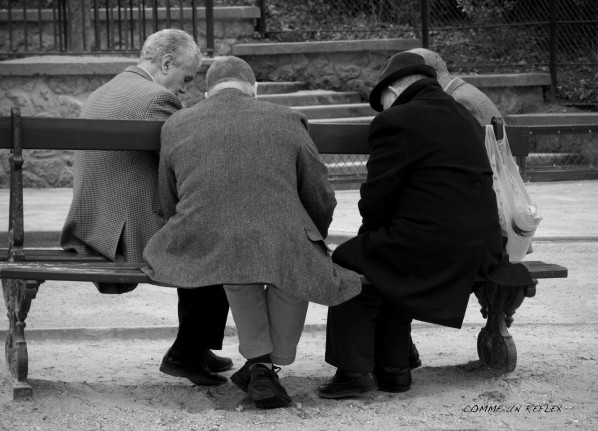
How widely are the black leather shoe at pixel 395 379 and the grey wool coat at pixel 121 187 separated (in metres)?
1.19

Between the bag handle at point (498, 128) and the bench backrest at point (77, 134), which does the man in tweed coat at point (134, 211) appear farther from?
the bag handle at point (498, 128)

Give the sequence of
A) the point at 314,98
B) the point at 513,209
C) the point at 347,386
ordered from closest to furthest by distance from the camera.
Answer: the point at 347,386, the point at 513,209, the point at 314,98

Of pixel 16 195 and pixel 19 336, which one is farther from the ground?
pixel 16 195

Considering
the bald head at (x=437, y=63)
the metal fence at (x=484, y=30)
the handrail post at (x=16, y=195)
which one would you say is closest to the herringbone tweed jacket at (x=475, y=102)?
the bald head at (x=437, y=63)

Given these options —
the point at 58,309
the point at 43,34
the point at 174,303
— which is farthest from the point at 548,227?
the point at 43,34

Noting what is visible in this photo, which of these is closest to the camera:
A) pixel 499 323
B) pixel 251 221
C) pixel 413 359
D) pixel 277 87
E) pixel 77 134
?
pixel 251 221

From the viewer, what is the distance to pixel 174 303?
6719 mm

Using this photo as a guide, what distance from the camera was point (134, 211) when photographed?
465 cm

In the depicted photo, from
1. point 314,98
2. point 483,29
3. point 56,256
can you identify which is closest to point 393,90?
point 56,256

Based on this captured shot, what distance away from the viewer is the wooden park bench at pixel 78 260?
170 inches

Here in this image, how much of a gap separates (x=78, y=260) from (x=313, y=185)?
1119 millimetres

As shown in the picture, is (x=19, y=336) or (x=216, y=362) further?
(x=216, y=362)

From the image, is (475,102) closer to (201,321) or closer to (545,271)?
(545,271)

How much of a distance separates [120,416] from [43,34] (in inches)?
392
